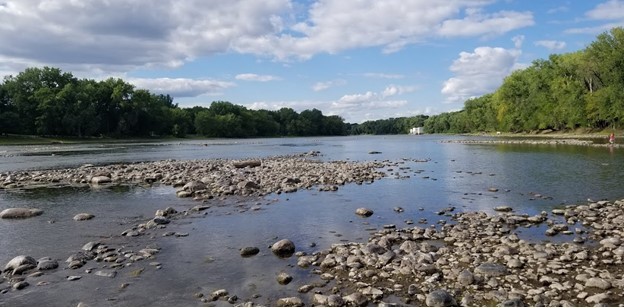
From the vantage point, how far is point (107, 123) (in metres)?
137

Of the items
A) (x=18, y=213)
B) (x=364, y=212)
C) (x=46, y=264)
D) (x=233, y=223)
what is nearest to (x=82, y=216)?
(x=18, y=213)

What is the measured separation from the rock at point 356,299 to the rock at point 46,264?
7703 millimetres

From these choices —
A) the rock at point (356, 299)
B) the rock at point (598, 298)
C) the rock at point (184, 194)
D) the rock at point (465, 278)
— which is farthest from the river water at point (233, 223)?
the rock at point (598, 298)

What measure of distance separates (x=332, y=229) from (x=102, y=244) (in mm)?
7300

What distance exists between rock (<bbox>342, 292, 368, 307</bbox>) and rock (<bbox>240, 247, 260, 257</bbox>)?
4132mm

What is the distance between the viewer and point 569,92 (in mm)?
97125

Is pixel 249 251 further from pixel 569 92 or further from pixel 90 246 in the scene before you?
pixel 569 92

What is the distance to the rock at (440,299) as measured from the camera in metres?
8.38

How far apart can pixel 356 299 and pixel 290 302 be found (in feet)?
4.28

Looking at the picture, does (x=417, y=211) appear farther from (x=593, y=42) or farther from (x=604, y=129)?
(x=604, y=129)

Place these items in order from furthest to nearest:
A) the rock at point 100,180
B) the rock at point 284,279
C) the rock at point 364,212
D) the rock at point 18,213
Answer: the rock at point 100,180, the rock at point 18,213, the rock at point 364,212, the rock at point 284,279

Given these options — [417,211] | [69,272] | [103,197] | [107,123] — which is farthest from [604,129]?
[107,123]

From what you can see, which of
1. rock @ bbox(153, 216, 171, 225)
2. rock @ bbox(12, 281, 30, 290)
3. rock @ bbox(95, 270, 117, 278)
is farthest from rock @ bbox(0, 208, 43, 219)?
rock @ bbox(95, 270, 117, 278)

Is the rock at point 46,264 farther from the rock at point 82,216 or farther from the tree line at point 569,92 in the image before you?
the tree line at point 569,92
